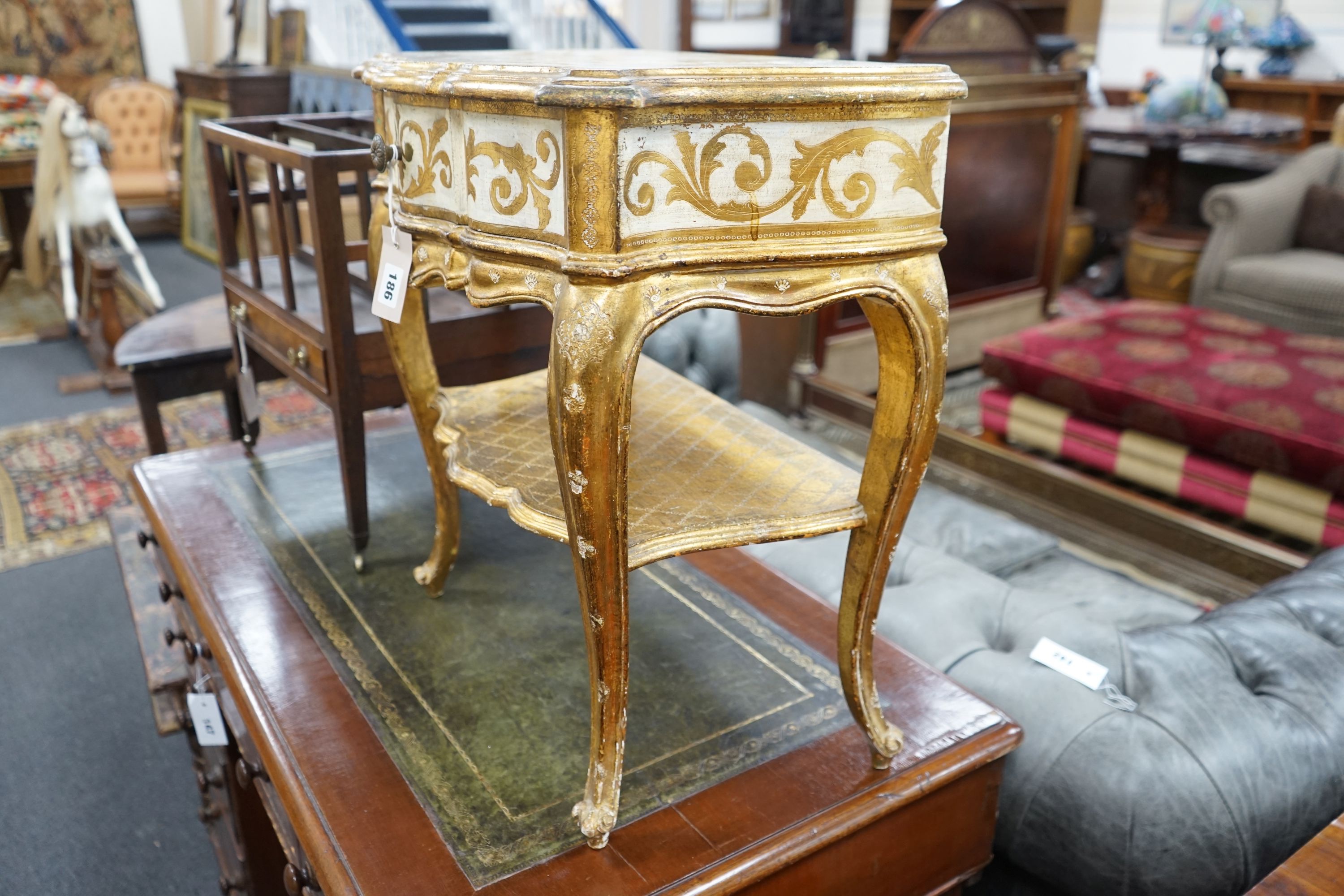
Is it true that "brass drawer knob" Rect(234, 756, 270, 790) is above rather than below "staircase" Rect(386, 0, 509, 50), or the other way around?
below

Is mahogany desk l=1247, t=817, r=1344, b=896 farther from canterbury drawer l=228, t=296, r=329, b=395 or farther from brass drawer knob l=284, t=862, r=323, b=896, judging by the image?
canterbury drawer l=228, t=296, r=329, b=395

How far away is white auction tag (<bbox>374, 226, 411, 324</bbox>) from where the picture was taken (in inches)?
44.2

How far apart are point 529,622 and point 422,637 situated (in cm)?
15

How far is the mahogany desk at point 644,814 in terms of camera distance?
0.97 m

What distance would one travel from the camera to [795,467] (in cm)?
122

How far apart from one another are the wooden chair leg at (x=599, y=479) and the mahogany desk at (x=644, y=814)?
0.35ft

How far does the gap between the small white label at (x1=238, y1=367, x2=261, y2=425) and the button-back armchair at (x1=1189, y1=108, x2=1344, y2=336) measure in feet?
11.6

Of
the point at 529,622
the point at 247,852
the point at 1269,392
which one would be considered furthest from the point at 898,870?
the point at 1269,392

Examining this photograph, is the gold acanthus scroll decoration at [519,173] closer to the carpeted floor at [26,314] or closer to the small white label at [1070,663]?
the small white label at [1070,663]

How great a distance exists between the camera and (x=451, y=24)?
6785mm

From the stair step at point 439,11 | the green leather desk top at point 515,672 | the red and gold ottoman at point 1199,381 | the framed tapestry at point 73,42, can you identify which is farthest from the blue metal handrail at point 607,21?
the green leather desk top at point 515,672

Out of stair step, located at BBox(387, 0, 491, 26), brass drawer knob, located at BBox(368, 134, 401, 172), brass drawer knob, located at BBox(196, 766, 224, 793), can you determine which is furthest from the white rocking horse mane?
brass drawer knob, located at BBox(368, 134, 401, 172)

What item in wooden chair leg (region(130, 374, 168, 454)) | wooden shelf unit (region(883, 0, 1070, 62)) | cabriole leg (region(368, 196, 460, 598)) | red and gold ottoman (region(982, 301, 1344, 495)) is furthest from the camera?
wooden shelf unit (region(883, 0, 1070, 62))

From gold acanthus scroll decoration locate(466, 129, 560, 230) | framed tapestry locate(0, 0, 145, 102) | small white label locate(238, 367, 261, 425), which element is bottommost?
small white label locate(238, 367, 261, 425)
